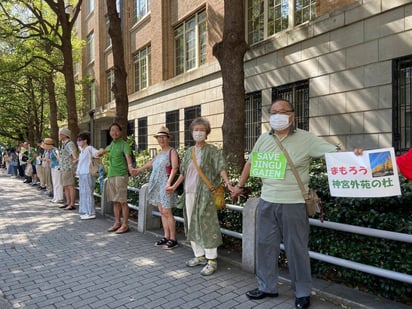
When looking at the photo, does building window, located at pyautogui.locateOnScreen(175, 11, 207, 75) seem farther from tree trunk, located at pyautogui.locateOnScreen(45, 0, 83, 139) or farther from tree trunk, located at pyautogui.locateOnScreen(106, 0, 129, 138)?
tree trunk, located at pyautogui.locateOnScreen(106, 0, 129, 138)

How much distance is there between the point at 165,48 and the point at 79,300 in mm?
15371

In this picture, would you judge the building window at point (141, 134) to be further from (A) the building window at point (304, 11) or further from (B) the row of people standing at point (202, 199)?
(B) the row of people standing at point (202, 199)

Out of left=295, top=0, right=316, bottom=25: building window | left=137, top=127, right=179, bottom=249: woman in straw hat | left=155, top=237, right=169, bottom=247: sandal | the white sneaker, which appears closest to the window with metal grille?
left=295, top=0, right=316, bottom=25: building window

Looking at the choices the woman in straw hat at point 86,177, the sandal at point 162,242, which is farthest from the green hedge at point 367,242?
the woman in straw hat at point 86,177

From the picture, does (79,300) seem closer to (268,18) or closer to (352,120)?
(352,120)

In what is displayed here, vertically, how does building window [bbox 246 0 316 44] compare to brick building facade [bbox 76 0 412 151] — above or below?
above

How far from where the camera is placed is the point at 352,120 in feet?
29.0

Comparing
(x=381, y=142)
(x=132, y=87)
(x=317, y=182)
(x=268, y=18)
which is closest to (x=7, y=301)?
(x=317, y=182)

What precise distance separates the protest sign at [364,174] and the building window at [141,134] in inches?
694

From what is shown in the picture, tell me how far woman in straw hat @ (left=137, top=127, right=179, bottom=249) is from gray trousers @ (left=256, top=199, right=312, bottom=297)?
2.15m

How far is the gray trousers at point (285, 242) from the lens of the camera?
Result: 11.9 feet

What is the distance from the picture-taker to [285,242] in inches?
146

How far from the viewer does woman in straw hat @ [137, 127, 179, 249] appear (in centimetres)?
577

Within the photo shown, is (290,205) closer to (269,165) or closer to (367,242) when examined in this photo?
(269,165)
